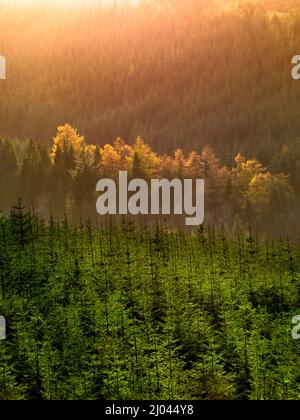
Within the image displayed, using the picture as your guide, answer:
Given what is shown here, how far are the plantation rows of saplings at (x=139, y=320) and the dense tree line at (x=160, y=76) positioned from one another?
73600mm

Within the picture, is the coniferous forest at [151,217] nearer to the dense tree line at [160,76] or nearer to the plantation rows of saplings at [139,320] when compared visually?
the plantation rows of saplings at [139,320]

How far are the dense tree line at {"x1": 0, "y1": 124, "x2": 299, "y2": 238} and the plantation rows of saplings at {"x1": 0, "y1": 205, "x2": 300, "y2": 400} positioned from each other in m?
23.3

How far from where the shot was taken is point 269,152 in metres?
148

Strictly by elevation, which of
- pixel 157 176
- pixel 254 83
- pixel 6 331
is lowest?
pixel 6 331

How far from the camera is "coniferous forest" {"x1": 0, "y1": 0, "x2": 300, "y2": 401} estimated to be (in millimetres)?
50406

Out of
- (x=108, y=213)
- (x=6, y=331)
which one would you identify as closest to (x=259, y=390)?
(x=6, y=331)

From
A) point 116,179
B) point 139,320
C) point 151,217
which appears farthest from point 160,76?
point 139,320

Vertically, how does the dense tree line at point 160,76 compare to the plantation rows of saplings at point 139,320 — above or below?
above

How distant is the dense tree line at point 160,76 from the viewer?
149 m

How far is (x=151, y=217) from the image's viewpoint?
102 meters

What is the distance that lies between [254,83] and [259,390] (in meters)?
131

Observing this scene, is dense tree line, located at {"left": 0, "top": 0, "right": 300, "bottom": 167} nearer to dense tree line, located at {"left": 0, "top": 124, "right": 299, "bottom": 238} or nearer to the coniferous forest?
the coniferous forest

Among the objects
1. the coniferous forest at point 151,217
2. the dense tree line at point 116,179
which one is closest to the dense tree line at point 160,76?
the coniferous forest at point 151,217
